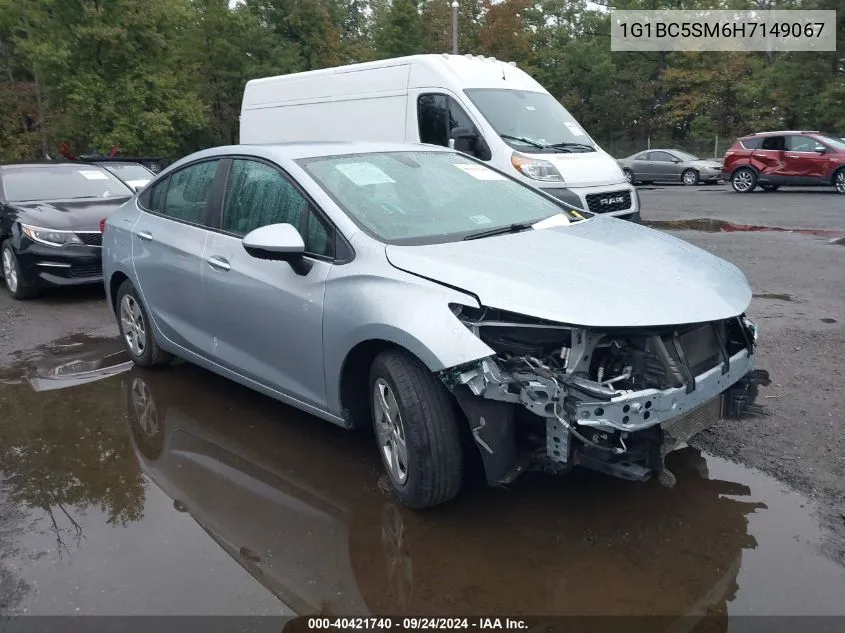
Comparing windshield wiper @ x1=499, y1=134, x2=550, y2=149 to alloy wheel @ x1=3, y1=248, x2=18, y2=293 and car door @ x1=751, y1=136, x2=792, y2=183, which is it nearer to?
alloy wheel @ x1=3, y1=248, x2=18, y2=293

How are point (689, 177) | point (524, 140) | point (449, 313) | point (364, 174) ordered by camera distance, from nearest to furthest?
point (449, 313), point (364, 174), point (524, 140), point (689, 177)

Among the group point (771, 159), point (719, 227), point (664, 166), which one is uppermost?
point (771, 159)

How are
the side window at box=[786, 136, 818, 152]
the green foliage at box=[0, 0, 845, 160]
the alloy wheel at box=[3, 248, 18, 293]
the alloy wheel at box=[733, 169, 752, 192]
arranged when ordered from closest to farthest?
the alloy wheel at box=[3, 248, 18, 293]
the side window at box=[786, 136, 818, 152]
the alloy wheel at box=[733, 169, 752, 192]
the green foliage at box=[0, 0, 845, 160]

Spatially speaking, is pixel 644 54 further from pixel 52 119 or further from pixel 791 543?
pixel 791 543

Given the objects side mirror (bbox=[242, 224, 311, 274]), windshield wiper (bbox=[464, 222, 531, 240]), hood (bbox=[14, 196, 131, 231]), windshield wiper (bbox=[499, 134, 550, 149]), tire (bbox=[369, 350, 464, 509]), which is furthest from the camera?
windshield wiper (bbox=[499, 134, 550, 149])

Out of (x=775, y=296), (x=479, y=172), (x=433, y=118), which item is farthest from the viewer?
(x=433, y=118)

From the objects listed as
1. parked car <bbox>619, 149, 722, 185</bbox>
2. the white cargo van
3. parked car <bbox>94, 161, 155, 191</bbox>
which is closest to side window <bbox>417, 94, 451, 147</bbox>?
the white cargo van

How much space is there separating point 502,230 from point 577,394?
130cm

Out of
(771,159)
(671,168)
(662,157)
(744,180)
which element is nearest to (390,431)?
(771,159)

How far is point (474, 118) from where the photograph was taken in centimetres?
966

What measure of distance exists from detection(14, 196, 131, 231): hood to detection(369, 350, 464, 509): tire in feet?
19.9

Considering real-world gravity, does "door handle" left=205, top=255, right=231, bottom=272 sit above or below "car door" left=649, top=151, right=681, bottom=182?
below

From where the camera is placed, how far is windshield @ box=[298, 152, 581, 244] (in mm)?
4055

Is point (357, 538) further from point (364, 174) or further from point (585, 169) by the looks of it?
point (585, 169)
